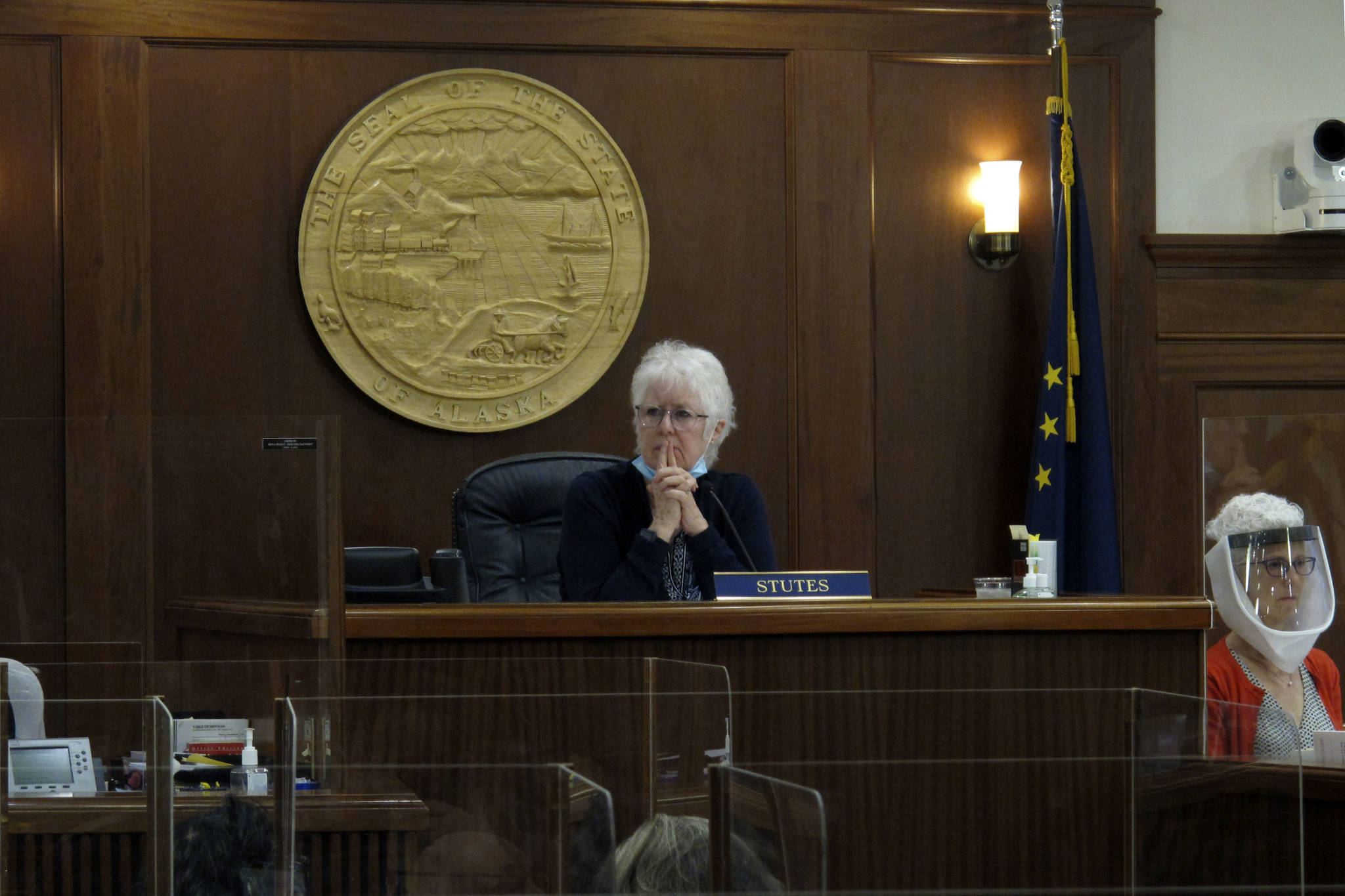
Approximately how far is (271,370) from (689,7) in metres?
1.65

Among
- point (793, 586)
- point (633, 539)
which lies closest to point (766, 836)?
point (793, 586)

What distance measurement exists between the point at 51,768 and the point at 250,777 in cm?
23

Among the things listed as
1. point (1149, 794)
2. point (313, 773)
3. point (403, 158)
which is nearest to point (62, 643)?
point (313, 773)

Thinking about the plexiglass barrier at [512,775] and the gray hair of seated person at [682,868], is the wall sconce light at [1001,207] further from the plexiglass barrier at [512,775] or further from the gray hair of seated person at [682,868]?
the gray hair of seated person at [682,868]

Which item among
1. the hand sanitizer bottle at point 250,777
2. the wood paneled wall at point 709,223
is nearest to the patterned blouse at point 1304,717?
the hand sanitizer bottle at point 250,777

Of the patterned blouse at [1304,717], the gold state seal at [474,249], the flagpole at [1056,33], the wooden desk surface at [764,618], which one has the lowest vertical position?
the patterned blouse at [1304,717]

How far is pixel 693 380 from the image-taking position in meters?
3.32

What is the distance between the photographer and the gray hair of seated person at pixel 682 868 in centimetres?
121

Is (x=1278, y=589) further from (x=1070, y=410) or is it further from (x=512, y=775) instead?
(x=512, y=775)

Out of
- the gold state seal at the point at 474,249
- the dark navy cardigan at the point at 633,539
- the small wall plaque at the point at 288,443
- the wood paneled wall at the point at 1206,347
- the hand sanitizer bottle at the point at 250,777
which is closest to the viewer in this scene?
the hand sanitizer bottle at the point at 250,777

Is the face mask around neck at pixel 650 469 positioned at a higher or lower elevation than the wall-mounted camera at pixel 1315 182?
lower

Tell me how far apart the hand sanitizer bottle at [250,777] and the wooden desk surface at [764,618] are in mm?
456

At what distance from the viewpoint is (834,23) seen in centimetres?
470

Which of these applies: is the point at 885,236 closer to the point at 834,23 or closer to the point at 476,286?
the point at 834,23
